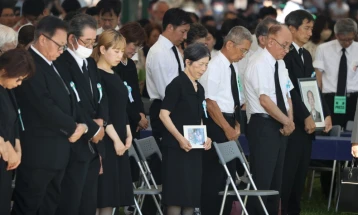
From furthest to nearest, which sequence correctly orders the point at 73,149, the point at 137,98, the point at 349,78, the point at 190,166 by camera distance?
the point at 349,78, the point at 137,98, the point at 190,166, the point at 73,149

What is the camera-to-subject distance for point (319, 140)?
12250 millimetres

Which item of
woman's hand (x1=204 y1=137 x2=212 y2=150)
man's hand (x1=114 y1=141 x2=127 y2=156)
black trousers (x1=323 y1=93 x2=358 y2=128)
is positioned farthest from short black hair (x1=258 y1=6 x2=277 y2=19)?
man's hand (x1=114 y1=141 x2=127 y2=156)

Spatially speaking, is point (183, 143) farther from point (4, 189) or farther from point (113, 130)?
point (4, 189)

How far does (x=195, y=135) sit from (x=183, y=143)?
140 millimetres

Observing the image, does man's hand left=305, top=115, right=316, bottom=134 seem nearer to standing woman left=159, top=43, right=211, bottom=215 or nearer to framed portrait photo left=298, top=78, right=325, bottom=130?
framed portrait photo left=298, top=78, right=325, bottom=130

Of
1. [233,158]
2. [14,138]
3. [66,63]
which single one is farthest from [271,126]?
[14,138]

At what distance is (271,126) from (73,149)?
8.98 feet

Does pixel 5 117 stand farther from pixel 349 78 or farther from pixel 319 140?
pixel 349 78

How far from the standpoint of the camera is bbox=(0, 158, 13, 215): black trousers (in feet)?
26.0

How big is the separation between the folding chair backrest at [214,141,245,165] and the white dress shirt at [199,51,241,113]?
13.5 inches

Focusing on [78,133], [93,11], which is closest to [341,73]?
[93,11]

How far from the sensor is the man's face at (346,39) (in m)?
14.0

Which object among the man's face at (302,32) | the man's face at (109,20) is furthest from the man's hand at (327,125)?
the man's face at (109,20)

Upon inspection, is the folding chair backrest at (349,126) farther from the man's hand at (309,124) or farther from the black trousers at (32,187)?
the black trousers at (32,187)
